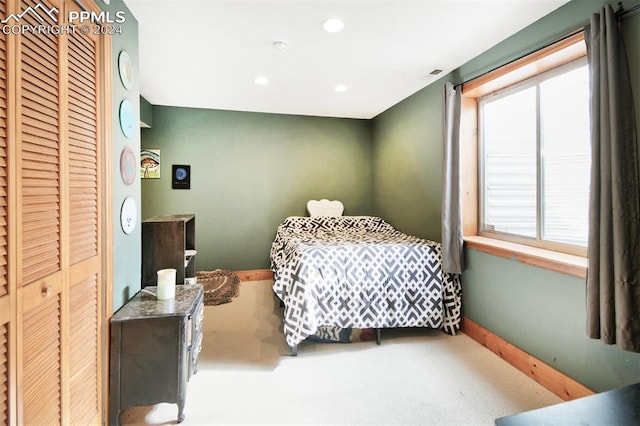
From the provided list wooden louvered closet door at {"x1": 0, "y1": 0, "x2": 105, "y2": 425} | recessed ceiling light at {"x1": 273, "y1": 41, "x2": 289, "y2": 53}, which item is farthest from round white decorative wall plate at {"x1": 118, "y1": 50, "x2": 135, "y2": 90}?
recessed ceiling light at {"x1": 273, "y1": 41, "x2": 289, "y2": 53}

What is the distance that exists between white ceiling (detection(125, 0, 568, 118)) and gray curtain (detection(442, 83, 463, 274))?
1.14ft

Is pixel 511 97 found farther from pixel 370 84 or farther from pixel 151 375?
pixel 151 375

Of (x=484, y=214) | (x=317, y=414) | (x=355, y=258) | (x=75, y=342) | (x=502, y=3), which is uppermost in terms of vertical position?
(x=502, y=3)

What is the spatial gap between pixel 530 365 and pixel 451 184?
143 cm

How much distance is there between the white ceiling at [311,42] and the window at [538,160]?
46 cm

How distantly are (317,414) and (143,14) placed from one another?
8.41 feet

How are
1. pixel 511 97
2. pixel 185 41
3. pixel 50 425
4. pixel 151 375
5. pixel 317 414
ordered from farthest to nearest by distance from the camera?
1. pixel 511 97
2. pixel 185 41
3. pixel 317 414
4. pixel 151 375
5. pixel 50 425

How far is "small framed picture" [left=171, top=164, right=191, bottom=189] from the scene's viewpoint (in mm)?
4293

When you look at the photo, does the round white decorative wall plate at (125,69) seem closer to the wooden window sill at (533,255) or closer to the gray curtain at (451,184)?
the gray curtain at (451,184)

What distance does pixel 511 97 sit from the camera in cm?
257

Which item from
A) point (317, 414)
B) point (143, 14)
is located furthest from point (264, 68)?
point (317, 414)

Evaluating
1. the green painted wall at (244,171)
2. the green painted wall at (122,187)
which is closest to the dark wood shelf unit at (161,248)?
the green painted wall at (122,187)

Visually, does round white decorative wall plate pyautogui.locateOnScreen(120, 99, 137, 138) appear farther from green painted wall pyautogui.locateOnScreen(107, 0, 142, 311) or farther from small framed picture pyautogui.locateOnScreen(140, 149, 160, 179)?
small framed picture pyautogui.locateOnScreen(140, 149, 160, 179)

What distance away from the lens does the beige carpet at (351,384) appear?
173cm
